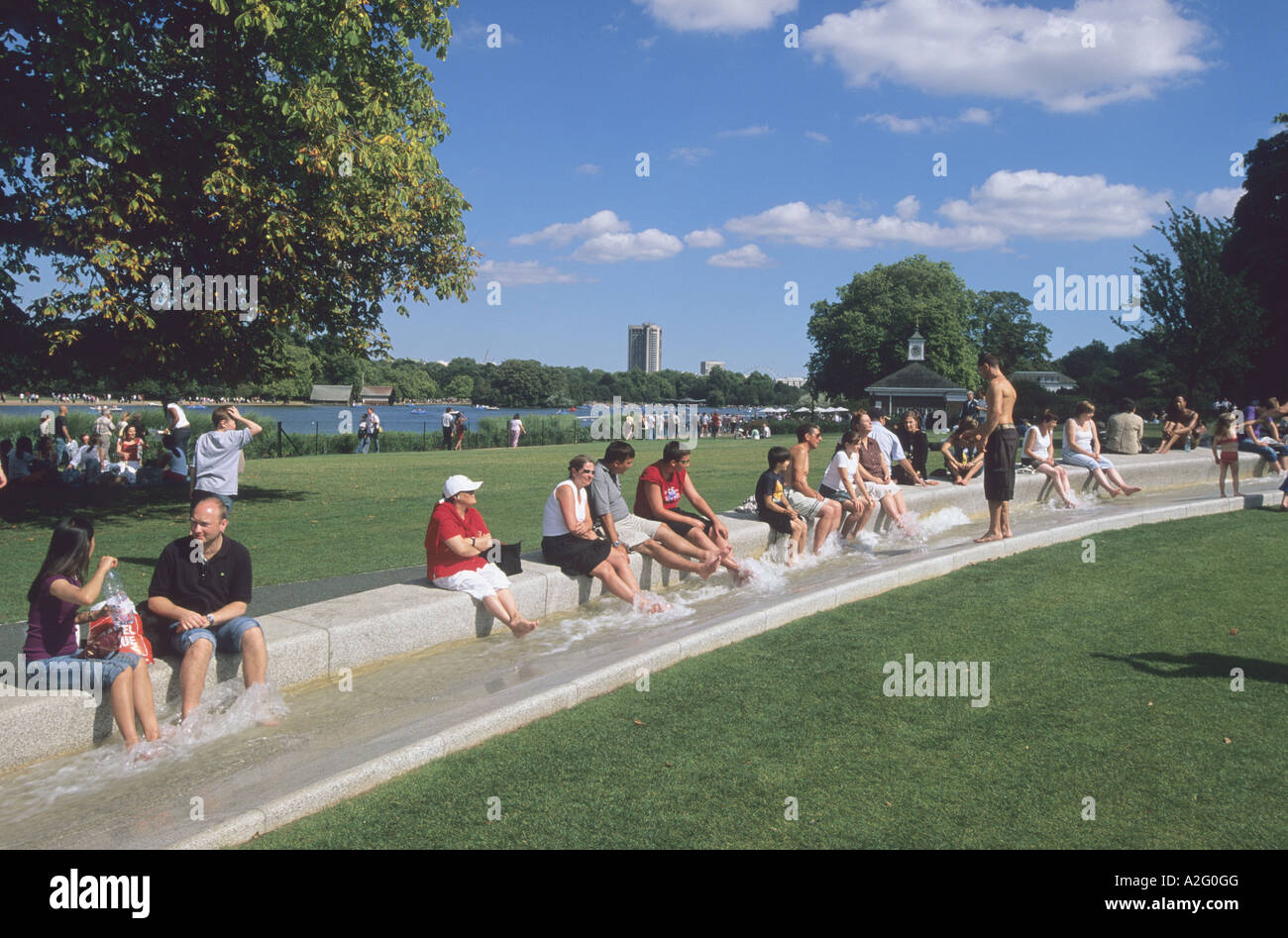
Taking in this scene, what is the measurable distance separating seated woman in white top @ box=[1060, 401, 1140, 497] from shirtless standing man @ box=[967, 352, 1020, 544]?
5706mm

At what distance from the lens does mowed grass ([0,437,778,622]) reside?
424 inches

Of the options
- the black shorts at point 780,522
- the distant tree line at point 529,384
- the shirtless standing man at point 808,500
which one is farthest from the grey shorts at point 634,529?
the distant tree line at point 529,384

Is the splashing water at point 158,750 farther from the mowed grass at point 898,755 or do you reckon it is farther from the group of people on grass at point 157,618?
the mowed grass at point 898,755

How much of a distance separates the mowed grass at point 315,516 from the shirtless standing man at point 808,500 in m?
3.46

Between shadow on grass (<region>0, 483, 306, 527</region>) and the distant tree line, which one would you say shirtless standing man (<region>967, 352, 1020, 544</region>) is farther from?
the distant tree line

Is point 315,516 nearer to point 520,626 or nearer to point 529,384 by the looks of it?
point 520,626

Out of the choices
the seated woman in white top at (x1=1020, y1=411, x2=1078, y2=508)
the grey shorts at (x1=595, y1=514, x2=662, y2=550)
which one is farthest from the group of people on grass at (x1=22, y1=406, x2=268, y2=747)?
the seated woman in white top at (x1=1020, y1=411, x2=1078, y2=508)

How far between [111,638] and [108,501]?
13.6 meters

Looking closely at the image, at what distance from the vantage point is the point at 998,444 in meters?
10.6

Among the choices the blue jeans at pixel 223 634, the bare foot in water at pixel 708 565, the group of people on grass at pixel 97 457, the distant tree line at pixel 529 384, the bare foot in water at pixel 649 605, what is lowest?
the bare foot in water at pixel 649 605

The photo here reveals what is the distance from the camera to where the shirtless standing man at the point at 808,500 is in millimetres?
11125

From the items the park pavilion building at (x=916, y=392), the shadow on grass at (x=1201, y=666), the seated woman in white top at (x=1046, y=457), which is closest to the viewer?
the shadow on grass at (x=1201, y=666)

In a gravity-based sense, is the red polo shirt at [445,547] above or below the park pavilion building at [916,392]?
below
